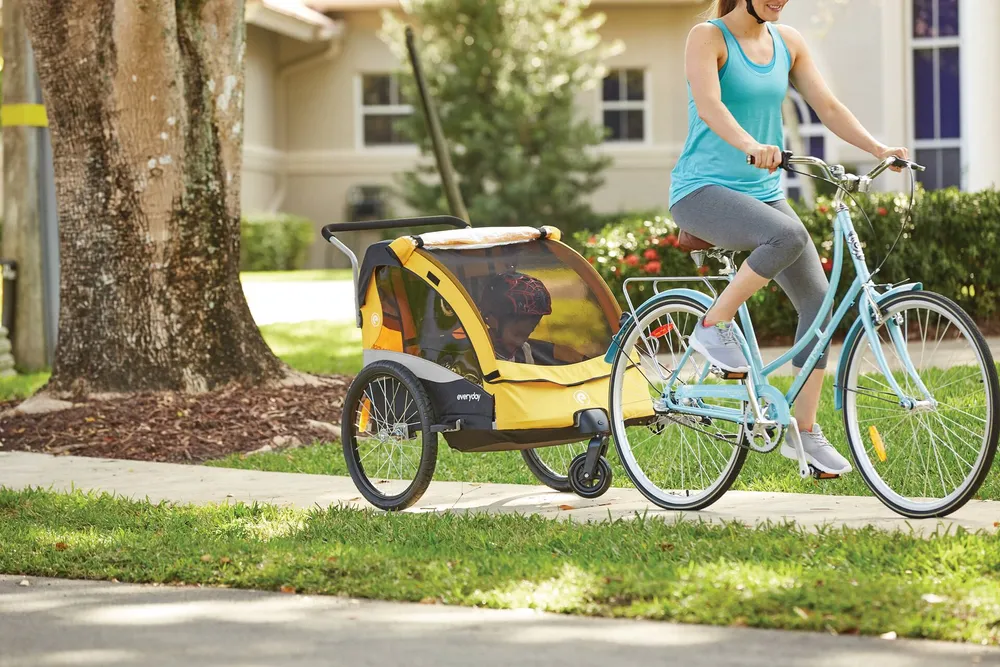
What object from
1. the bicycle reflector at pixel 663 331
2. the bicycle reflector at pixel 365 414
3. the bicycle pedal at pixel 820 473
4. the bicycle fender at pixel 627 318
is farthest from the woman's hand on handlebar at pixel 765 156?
the bicycle reflector at pixel 365 414

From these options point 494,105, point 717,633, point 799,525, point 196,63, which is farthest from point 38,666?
point 494,105

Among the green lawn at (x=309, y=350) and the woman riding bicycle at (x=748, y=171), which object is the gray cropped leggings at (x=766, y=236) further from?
the green lawn at (x=309, y=350)

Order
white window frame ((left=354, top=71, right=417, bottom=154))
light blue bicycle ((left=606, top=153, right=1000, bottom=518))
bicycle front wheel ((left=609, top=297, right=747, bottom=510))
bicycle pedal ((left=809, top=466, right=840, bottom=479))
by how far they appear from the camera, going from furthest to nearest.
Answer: white window frame ((left=354, top=71, right=417, bottom=154))
bicycle front wheel ((left=609, top=297, right=747, bottom=510))
bicycle pedal ((left=809, top=466, right=840, bottom=479))
light blue bicycle ((left=606, top=153, right=1000, bottom=518))

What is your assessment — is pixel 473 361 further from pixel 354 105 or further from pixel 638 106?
pixel 354 105

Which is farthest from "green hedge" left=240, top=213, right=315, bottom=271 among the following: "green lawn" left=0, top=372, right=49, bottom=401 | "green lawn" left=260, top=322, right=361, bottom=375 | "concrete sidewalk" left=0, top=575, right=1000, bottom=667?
"concrete sidewalk" left=0, top=575, right=1000, bottom=667

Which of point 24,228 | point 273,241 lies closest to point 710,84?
point 24,228

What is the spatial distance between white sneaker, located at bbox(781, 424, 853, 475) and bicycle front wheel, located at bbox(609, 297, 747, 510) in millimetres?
320

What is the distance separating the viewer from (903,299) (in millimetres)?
5086

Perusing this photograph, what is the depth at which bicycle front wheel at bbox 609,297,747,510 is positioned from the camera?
19.2 feet

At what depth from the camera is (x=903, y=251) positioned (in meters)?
11.9

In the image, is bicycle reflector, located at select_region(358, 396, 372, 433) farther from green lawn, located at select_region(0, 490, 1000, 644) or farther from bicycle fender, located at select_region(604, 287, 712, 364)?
bicycle fender, located at select_region(604, 287, 712, 364)

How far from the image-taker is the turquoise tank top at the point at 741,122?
18.0 ft

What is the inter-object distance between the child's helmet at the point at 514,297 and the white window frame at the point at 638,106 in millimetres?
20986

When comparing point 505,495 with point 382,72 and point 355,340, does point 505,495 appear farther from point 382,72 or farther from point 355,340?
point 382,72
